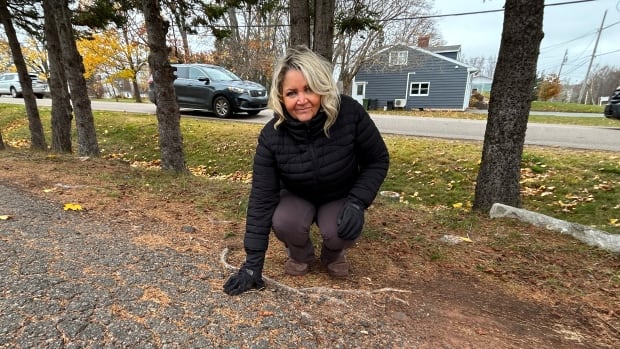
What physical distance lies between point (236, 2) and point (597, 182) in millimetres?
5903

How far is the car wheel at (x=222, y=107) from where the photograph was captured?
38.1ft

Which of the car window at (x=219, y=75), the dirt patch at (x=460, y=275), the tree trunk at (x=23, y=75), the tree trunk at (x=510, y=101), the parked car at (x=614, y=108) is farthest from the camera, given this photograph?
the car window at (x=219, y=75)

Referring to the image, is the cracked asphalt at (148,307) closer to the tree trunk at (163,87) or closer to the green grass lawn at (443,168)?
the green grass lawn at (443,168)

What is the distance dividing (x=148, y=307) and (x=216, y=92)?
10358mm

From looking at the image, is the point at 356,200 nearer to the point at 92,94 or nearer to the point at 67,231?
the point at 67,231

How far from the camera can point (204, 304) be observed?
6.38ft

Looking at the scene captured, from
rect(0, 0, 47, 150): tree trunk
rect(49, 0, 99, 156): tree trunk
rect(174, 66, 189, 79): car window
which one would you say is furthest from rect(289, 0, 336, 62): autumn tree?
rect(174, 66, 189, 79): car window

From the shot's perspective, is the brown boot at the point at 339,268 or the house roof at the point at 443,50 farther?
the house roof at the point at 443,50

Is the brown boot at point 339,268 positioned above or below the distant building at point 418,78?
below

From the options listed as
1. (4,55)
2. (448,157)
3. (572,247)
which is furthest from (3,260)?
(4,55)

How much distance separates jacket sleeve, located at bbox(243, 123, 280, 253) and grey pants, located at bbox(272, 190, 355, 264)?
0.26 feet

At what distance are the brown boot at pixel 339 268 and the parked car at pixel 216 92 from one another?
31.5 ft

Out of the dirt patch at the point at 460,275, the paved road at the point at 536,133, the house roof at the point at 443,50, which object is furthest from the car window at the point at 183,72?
the house roof at the point at 443,50

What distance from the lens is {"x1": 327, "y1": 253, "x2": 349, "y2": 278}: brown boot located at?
239cm
